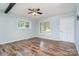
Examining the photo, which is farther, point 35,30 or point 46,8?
point 35,30

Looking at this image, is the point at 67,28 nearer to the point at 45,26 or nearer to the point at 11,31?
the point at 45,26

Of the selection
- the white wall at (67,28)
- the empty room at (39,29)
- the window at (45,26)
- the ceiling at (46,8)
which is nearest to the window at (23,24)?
the empty room at (39,29)

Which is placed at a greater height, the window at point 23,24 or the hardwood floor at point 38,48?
the window at point 23,24

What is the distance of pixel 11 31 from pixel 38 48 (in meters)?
0.51

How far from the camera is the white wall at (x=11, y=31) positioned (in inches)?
68.1

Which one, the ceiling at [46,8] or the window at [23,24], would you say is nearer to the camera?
the ceiling at [46,8]

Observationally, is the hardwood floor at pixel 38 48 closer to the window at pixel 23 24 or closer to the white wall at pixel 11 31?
the white wall at pixel 11 31

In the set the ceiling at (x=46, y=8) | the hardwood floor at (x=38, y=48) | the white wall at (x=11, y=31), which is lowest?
the hardwood floor at (x=38, y=48)

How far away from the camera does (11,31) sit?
1789mm

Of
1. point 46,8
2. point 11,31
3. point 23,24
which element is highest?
point 46,8

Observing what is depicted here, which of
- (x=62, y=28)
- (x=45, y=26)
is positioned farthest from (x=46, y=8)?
(x=62, y=28)

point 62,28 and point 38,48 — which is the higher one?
point 62,28

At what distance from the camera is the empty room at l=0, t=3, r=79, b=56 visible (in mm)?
1687

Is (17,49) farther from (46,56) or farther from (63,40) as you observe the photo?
(63,40)
